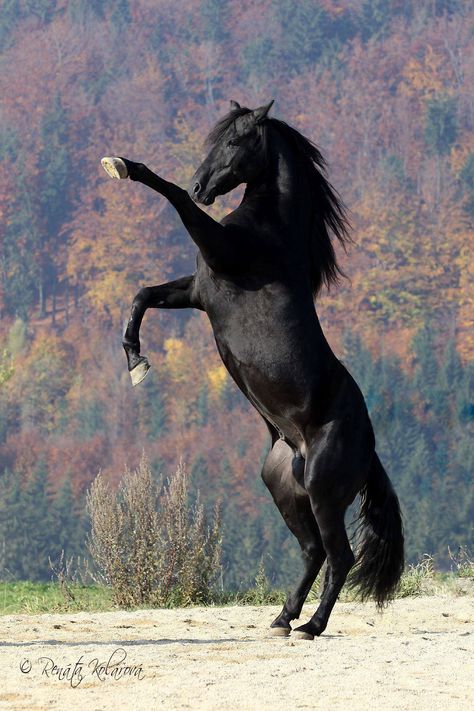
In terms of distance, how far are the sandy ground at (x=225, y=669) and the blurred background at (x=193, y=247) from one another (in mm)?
45175

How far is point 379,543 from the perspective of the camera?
746 cm

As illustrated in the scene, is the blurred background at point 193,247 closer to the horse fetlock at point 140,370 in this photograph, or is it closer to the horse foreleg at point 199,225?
the horse fetlock at point 140,370

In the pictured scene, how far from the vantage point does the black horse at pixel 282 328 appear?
6793mm

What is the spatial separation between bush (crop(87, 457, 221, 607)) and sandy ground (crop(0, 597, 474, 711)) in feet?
8.76

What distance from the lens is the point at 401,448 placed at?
6731cm

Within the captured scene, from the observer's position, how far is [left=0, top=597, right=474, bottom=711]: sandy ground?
5.18 m

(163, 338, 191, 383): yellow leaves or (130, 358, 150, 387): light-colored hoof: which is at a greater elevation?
(163, 338, 191, 383): yellow leaves

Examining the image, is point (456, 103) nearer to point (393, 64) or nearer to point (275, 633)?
point (393, 64)

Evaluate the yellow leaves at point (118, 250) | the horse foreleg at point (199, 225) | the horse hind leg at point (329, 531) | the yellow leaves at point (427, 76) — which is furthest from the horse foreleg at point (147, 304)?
the yellow leaves at point (427, 76)

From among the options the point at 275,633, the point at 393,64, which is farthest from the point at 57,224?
the point at 275,633

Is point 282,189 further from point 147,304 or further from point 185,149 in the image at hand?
point 185,149

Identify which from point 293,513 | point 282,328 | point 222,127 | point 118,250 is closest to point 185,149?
point 118,250

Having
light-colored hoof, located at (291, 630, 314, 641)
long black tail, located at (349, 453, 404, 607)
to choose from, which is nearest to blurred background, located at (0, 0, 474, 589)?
long black tail, located at (349, 453, 404, 607)
